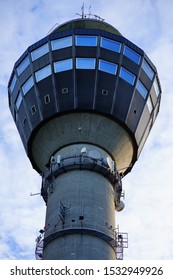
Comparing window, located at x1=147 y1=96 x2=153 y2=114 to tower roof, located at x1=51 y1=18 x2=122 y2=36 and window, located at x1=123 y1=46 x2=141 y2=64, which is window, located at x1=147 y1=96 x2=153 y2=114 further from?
tower roof, located at x1=51 y1=18 x2=122 y2=36

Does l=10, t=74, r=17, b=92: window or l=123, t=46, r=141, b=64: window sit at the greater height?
l=123, t=46, r=141, b=64: window

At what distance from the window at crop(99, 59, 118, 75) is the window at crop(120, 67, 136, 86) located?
1.87ft

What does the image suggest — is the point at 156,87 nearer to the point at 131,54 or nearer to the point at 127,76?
the point at 131,54

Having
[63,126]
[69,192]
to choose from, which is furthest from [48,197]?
[63,126]

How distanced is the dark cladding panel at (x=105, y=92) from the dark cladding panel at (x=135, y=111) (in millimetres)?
1720

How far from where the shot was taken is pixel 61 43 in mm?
37875

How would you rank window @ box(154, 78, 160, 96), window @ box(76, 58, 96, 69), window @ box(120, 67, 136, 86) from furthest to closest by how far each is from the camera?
window @ box(154, 78, 160, 96), window @ box(120, 67, 136, 86), window @ box(76, 58, 96, 69)

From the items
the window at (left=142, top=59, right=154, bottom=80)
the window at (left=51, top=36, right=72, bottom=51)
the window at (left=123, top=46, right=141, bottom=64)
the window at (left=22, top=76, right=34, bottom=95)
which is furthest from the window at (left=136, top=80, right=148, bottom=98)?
the window at (left=22, top=76, right=34, bottom=95)

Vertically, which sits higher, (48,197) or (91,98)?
(91,98)

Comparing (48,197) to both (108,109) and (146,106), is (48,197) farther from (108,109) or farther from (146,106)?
(146,106)

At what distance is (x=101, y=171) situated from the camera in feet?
114

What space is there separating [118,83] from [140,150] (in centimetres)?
566

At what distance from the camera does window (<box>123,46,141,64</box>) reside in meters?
38.1

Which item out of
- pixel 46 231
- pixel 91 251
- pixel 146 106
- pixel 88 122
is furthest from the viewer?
pixel 146 106
